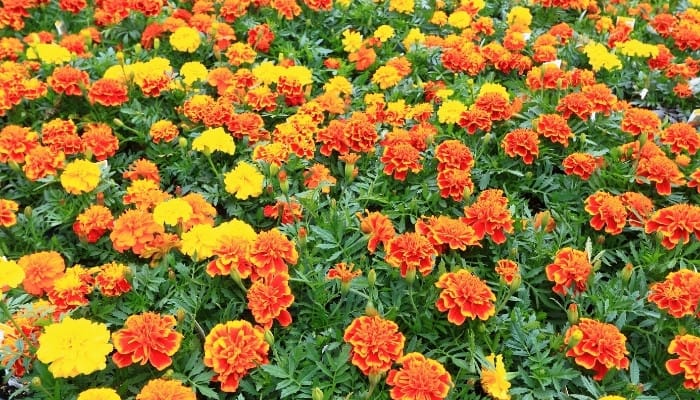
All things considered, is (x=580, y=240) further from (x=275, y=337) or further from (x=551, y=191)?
(x=275, y=337)

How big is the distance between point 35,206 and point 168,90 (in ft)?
3.12

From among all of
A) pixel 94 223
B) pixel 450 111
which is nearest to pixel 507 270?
pixel 450 111

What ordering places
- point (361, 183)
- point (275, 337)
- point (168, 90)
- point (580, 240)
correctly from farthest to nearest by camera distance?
point (168, 90) < point (361, 183) < point (580, 240) < point (275, 337)

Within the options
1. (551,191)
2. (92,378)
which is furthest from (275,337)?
(551,191)

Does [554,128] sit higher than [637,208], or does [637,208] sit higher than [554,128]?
[554,128]

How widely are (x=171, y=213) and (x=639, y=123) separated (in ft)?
7.42

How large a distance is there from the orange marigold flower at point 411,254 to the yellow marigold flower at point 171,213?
34.1 inches

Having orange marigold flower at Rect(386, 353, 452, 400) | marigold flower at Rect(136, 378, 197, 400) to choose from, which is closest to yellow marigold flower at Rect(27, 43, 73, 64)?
marigold flower at Rect(136, 378, 197, 400)

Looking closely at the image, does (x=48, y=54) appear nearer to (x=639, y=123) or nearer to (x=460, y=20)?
(x=460, y=20)

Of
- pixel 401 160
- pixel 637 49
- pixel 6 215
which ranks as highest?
pixel 637 49

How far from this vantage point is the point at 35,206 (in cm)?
317

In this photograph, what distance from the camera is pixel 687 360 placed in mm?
2139

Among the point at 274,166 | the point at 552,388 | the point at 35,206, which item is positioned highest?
the point at 274,166

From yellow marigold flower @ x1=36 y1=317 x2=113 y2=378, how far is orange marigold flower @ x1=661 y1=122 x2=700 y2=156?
2.68 metres
